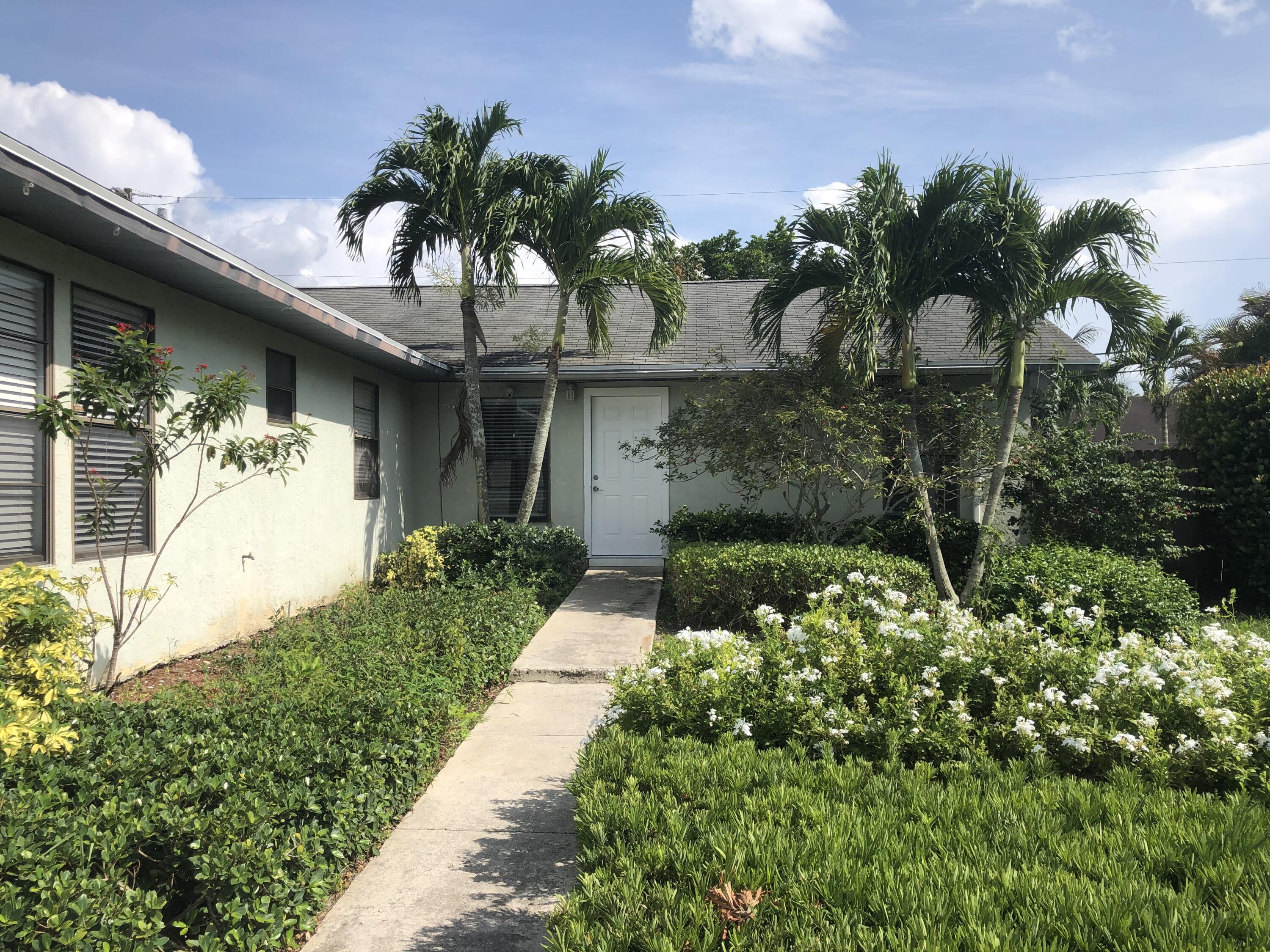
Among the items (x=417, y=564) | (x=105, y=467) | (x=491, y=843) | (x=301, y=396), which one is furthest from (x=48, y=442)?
(x=417, y=564)

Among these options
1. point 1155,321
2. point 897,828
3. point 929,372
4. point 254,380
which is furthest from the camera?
point 929,372

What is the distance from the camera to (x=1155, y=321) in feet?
24.8

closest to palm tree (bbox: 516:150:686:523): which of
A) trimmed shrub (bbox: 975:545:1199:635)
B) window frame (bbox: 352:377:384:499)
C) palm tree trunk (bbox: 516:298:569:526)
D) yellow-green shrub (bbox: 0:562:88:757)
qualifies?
palm tree trunk (bbox: 516:298:569:526)

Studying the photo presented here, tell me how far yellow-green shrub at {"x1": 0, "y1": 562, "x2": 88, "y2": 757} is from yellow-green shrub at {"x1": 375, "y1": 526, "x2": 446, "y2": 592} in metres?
4.83

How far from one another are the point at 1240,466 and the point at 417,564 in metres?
9.49

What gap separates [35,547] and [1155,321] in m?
9.67

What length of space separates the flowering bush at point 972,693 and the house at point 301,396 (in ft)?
13.3

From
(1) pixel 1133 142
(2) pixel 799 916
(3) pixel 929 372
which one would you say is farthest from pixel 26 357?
(1) pixel 1133 142

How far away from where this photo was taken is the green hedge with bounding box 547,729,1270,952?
1.90 meters

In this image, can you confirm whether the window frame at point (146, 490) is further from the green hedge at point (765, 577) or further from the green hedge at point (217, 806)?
the green hedge at point (765, 577)

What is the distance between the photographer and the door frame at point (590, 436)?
36.0ft

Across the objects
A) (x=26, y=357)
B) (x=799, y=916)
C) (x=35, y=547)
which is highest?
(x=26, y=357)

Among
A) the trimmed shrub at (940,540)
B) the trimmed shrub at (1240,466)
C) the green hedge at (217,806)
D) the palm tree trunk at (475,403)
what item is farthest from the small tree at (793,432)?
the green hedge at (217,806)

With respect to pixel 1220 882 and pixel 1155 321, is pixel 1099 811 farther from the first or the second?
pixel 1155 321
